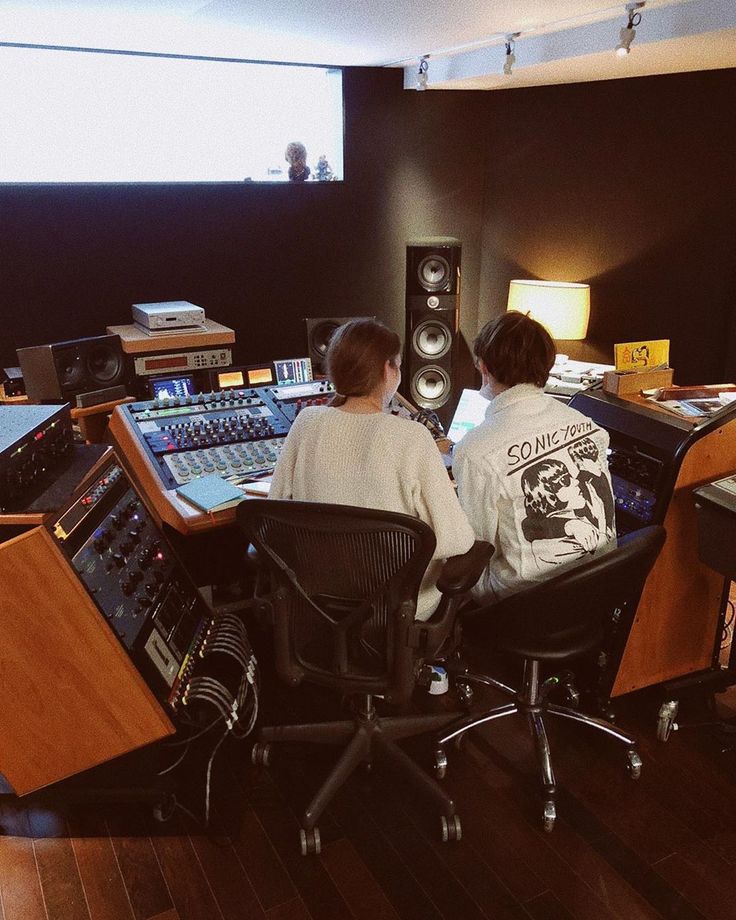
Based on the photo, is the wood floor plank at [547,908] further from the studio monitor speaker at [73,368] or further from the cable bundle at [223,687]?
the studio monitor speaker at [73,368]

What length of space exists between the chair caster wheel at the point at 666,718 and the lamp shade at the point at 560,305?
7.71 feet

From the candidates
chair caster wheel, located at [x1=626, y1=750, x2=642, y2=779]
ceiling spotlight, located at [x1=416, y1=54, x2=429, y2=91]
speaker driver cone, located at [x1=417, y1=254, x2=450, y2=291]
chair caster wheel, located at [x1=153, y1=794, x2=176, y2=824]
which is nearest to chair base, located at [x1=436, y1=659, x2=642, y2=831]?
chair caster wheel, located at [x1=626, y1=750, x2=642, y2=779]

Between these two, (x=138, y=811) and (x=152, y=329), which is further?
(x=152, y=329)

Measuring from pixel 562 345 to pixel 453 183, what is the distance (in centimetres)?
134

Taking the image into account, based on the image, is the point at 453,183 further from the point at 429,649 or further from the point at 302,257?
the point at 429,649

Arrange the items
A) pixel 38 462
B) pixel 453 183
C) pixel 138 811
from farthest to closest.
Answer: pixel 453 183
pixel 138 811
pixel 38 462

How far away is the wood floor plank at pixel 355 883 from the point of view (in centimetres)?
173

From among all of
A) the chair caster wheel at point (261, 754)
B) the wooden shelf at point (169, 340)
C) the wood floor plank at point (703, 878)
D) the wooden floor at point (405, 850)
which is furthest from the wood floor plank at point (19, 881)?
the wooden shelf at point (169, 340)

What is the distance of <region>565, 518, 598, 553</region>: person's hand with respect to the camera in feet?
6.07

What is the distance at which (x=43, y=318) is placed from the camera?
12.9ft

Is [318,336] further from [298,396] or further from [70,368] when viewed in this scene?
[70,368]

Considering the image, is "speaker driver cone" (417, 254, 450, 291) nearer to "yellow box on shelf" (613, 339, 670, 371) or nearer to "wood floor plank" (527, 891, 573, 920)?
"yellow box on shelf" (613, 339, 670, 371)

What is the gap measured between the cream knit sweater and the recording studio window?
2928 mm

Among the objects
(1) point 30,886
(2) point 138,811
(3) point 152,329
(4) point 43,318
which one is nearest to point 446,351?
(3) point 152,329
